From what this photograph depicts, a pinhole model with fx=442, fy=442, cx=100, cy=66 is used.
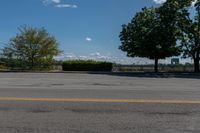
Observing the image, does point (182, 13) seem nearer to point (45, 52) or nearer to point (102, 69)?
point (102, 69)

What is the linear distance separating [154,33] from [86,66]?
957 centimetres

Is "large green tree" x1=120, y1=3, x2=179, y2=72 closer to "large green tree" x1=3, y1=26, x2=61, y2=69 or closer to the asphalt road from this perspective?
"large green tree" x1=3, y1=26, x2=61, y2=69

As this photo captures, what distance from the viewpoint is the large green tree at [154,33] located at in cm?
5038

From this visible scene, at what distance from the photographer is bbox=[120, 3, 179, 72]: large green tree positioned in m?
50.4

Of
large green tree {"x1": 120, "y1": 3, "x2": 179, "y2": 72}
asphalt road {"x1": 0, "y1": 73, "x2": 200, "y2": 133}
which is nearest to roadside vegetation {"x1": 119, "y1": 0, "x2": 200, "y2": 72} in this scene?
large green tree {"x1": 120, "y1": 3, "x2": 179, "y2": 72}

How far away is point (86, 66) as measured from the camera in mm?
54375

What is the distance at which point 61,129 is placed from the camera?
Answer: 27.9 ft

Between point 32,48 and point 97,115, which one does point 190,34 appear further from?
point 97,115

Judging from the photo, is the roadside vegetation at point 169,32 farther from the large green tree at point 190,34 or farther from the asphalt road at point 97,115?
the asphalt road at point 97,115

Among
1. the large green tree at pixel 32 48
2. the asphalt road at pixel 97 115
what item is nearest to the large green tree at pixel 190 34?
the large green tree at pixel 32 48

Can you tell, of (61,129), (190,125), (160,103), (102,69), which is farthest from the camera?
(102,69)

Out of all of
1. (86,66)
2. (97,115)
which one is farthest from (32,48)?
(97,115)

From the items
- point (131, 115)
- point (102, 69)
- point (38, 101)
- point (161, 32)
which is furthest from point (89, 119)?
point (102, 69)

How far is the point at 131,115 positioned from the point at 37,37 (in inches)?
1925
